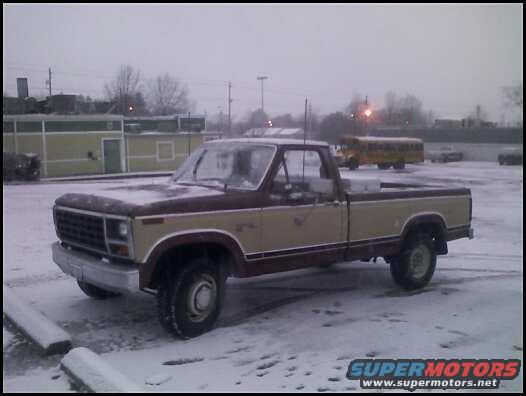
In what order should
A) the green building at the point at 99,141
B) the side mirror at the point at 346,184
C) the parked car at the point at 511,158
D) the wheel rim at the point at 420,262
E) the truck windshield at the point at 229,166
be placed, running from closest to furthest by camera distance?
1. the truck windshield at the point at 229,166
2. the side mirror at the point at 346,184
3. the wheel rim at the point at 420,262
4. the green building at the point at 99,141
5. the parked car at the point at 511,158

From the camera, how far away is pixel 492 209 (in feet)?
57.8

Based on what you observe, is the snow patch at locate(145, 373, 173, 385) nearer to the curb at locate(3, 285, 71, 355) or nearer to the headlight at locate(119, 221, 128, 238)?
the curb at locate(3, 285, 71, 355)

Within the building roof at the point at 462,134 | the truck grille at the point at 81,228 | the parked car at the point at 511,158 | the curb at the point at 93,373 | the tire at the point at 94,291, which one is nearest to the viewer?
the curb at the point at 93,373

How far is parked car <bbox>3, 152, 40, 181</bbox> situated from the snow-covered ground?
803 inches

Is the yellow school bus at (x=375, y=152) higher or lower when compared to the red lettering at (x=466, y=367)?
higher

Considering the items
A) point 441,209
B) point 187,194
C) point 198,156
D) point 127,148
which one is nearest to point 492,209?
point 441,209

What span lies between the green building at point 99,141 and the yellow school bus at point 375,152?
34.2ft

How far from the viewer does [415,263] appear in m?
7.93

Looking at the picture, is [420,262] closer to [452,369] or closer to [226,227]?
[452,369]

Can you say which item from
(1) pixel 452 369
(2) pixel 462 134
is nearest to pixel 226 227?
(1) pixel 452 369

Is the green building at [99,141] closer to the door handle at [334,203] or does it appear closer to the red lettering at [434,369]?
the door handle at [334,203]

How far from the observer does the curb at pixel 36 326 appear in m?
5.20

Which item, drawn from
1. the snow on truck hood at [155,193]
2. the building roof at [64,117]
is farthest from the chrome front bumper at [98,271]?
the building roof at [64,117]

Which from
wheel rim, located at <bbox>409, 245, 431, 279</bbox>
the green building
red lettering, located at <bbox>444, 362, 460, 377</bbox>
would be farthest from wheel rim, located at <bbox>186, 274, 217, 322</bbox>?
the green building
